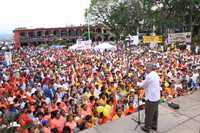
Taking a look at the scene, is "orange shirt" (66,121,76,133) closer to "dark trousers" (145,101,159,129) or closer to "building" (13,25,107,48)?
Result: "dark trousers" (145,101,159,129)

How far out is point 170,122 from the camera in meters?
5.91

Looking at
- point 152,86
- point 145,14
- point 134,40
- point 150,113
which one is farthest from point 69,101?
point 145,14

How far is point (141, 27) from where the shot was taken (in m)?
55.3

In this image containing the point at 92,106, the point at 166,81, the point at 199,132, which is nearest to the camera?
→ the point at 199,132

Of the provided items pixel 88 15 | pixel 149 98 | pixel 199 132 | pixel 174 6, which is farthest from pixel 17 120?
A: pixel 88 15

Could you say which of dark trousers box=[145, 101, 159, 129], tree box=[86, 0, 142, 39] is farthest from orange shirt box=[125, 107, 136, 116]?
tree box=[86, 0, 142, 39]

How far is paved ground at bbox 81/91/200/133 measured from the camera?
5555 millimetres

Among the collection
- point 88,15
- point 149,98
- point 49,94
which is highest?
point 88,15

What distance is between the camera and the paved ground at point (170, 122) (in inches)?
219

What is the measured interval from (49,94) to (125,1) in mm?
44402

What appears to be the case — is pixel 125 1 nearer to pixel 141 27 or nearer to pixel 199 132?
pixel 141 27

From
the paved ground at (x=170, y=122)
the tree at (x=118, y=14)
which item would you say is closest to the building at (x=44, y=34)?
the tree at (x=118, y=14)

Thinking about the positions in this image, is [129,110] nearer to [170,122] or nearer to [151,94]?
[170,122]

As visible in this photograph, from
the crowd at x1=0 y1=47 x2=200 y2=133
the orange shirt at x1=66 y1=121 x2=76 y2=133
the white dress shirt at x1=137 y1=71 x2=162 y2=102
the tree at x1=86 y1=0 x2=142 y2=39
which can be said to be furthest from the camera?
the tree at x1=86 y1=0 x2=142 y2=39
